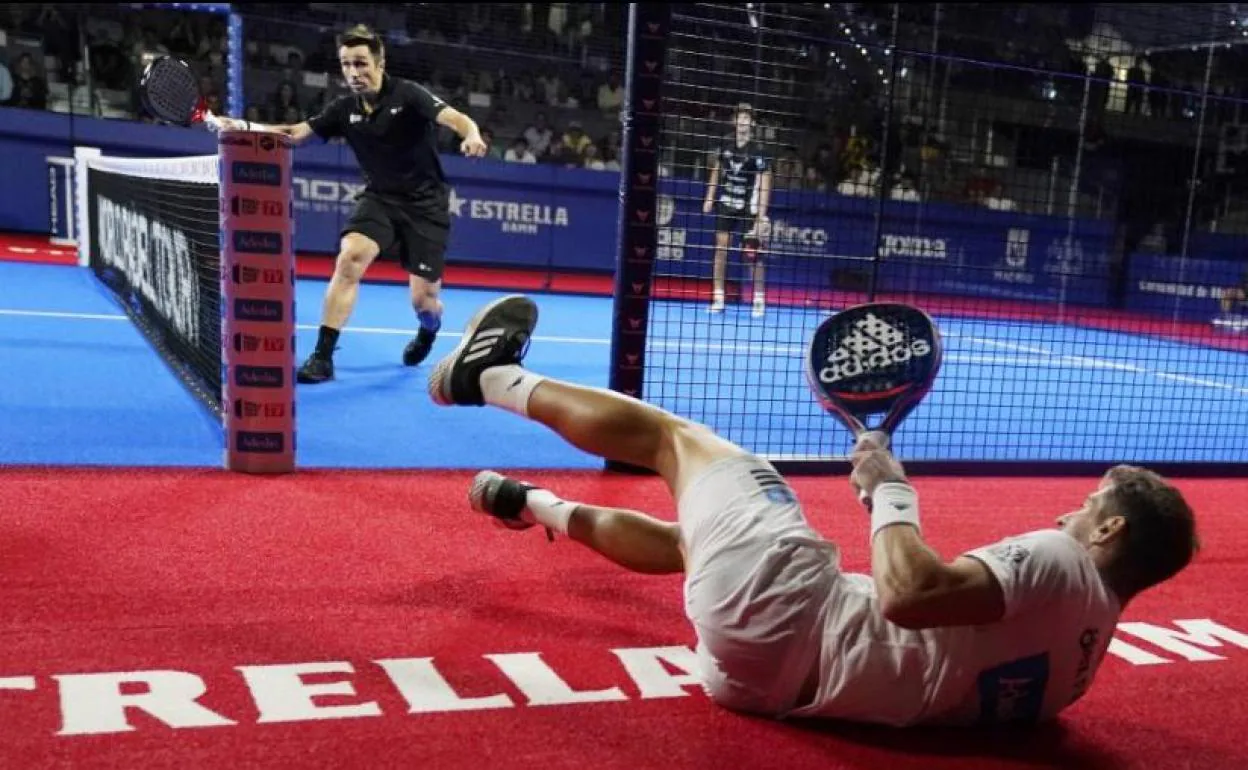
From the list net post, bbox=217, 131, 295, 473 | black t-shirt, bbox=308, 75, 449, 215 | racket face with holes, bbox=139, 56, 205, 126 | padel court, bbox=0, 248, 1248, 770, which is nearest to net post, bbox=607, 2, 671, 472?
padel court, bbox=0, 248, 1248, 770

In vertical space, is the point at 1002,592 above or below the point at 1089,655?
above

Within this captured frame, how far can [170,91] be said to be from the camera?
4.46 metres

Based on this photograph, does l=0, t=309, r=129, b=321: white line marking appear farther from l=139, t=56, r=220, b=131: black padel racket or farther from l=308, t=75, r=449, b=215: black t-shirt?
l=139, t=56, r=220, b=131: black padel racket

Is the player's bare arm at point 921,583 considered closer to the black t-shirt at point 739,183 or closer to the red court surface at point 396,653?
the red court surface at point 396,653

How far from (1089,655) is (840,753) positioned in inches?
18.3

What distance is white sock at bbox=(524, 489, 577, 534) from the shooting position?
261 centimetres

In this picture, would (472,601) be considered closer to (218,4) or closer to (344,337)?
(344,337)

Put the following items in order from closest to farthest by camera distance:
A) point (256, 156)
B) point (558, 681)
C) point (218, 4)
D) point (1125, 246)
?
point (558, 681)
point (256, 156)
point (218, 4)
point (1125, 246)

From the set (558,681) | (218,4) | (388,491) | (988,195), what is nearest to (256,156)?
(388,491)

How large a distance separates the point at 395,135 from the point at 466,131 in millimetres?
814

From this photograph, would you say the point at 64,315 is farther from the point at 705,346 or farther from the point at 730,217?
the point at 730,217

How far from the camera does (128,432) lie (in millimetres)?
3918

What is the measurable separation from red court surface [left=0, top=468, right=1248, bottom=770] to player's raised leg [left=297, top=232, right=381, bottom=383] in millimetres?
1973

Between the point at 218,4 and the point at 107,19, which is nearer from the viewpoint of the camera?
the point at 218,4
